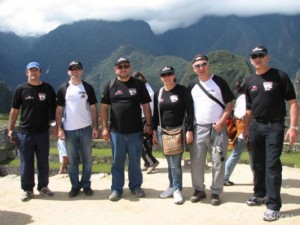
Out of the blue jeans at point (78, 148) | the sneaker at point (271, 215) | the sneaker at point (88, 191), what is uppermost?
the blue jeans at point (78, 148)

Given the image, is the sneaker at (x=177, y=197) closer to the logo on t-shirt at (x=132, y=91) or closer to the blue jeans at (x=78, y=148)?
the blue jeans at (x=78, y=148)

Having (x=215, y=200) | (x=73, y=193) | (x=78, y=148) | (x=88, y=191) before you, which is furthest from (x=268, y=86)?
(x=73, y=193)

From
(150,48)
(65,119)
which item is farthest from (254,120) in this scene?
(150,48)

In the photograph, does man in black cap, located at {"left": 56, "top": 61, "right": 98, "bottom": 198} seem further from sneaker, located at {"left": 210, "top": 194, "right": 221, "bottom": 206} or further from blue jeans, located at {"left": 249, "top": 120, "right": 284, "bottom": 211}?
blue jeans, located at {"left": 249, "top": 120, "right": 284, "bottom": 211}

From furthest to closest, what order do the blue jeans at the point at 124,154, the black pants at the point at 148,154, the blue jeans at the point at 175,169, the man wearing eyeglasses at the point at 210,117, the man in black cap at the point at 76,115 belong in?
the black pants at the point at 148,154 → the man in black cap at the point at 76,115 → the blue jeans at the point at 124,154 → the blue jeans at the point at 175,169 → the man wearing eyeglasses at the point at 210,117

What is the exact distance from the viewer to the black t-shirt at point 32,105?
592cm

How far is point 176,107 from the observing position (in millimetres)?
5531

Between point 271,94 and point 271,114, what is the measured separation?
0.24m

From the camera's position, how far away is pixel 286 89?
15.7 ft

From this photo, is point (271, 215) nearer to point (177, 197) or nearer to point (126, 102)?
point (177, 197)

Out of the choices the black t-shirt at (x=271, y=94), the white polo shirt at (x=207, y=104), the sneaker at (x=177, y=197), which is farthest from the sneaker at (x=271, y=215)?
the white polo shirt at (x=207, y=104)

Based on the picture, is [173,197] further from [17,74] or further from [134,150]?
[17,74]

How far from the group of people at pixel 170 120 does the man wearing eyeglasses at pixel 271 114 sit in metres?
0.01

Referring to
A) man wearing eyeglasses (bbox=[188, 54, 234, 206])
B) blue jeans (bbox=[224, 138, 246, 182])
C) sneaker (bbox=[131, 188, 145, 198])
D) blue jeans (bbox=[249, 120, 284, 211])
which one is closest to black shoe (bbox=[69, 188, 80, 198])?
sneaker (bbox=[131, 188, 145, 198])
